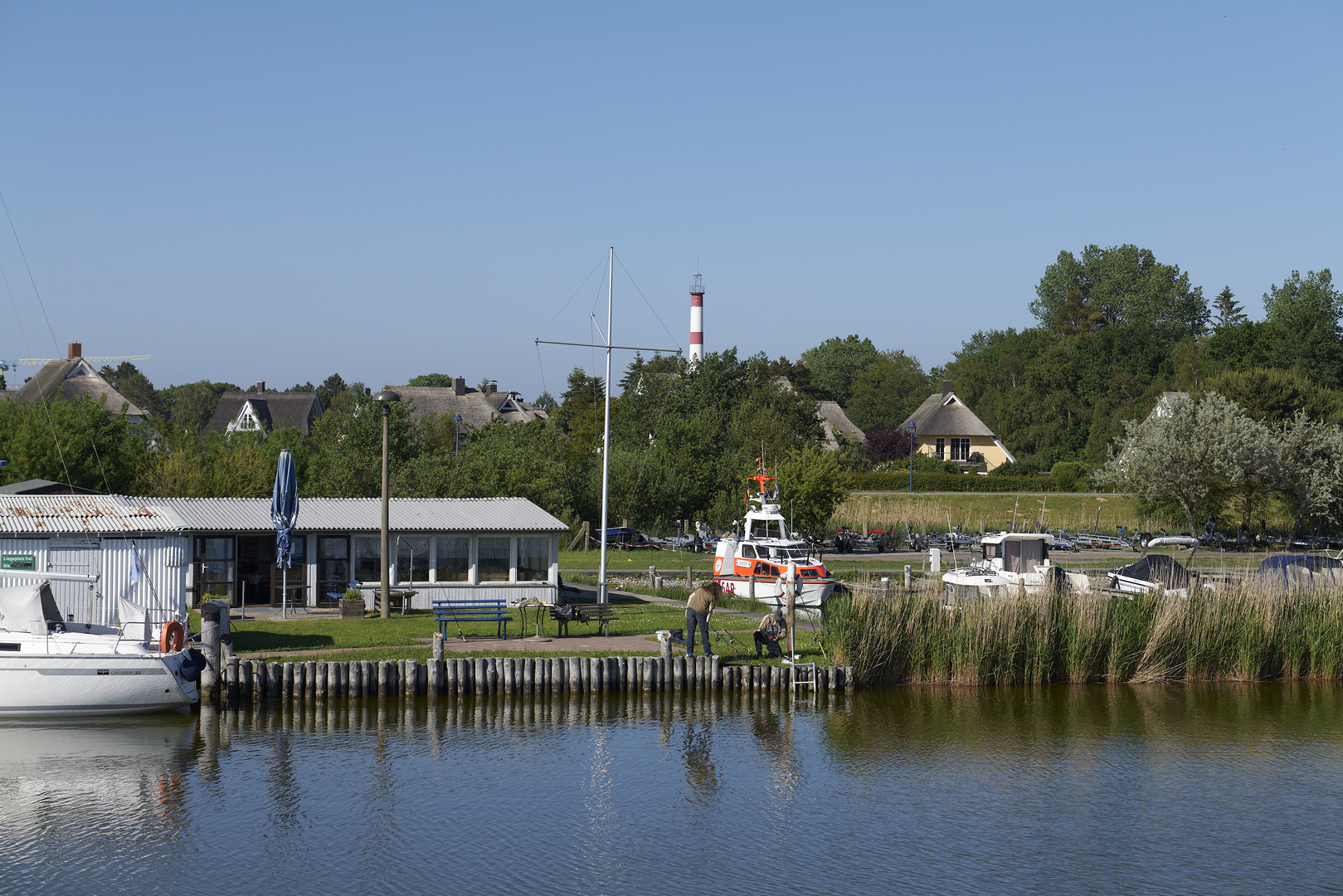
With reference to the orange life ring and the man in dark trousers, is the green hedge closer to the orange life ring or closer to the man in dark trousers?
the man in dark trousers

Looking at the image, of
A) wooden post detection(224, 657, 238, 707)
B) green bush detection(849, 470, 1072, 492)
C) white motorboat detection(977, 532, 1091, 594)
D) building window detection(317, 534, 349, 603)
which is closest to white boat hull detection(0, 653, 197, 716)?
wooden post detection(224, 657, 238, 707)

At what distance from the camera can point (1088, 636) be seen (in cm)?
2741

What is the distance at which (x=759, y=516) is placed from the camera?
131 feet

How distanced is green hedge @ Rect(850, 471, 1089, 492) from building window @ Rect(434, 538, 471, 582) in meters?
51.7

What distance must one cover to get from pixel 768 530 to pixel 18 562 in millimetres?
22695

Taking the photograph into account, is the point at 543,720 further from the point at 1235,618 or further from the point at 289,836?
the point at 1235,618

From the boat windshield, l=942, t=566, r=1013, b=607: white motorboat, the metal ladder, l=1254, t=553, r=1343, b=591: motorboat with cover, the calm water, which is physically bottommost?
the calm water

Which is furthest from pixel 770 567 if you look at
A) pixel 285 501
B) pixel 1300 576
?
pixel 285 501

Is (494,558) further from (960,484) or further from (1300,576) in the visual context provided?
(960,484)

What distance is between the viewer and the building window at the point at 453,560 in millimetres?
33938

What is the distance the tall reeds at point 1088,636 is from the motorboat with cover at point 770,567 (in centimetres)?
814

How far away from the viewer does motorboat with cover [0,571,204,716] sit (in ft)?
71.5

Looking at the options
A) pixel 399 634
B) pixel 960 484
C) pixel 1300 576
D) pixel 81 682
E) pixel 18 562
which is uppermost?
pixel 960 484

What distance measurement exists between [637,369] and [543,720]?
291ft
